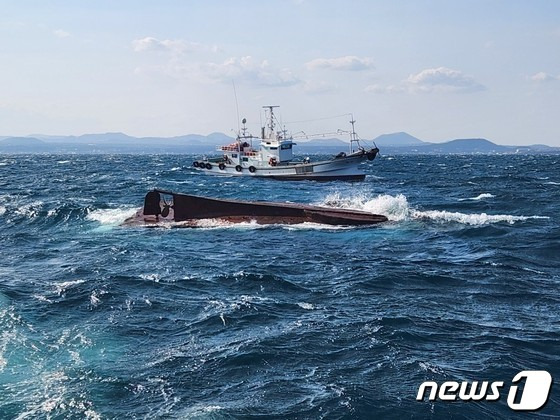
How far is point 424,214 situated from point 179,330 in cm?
2415

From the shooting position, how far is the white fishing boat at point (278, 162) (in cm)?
7519

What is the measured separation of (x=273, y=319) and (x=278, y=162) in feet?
214

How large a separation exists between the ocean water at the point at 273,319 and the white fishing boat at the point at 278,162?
43.8 m

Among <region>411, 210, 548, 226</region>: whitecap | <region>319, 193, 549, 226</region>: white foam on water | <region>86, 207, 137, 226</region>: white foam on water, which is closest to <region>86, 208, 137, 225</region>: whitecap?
<region>86, 207, 137, 226</region>: white foam on water

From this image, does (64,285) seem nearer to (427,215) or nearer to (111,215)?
(111,215)

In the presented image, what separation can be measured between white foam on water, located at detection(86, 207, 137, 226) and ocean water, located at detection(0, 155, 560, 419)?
345 cm

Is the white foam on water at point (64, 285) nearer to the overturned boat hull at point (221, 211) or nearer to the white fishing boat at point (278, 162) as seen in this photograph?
the overturned boat hull at point (221, 211)

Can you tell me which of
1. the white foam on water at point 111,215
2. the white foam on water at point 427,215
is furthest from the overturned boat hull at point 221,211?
the white foam on water at point 427,215

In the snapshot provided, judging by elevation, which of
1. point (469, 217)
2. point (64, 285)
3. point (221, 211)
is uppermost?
point (221, 211)

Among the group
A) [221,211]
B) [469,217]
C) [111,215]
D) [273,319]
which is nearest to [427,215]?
[469,217]

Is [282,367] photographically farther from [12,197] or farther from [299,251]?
[12,197]

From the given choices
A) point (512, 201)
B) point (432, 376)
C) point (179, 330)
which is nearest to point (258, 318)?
point (179, 330)

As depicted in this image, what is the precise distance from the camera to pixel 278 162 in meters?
80.7

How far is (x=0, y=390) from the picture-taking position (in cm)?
1159
